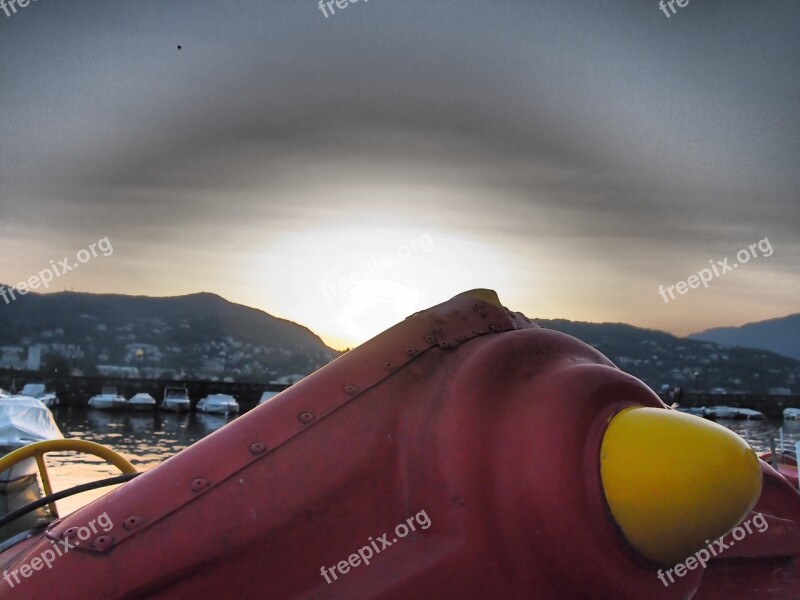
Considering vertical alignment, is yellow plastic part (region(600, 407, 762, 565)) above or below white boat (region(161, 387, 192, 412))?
above

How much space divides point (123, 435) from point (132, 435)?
30.8 inches

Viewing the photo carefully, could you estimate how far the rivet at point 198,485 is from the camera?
8.68 ft

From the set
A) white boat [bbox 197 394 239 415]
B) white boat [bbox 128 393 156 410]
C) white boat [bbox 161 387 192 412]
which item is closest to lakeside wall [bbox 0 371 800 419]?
white boat [bbox 128 393 156 410]

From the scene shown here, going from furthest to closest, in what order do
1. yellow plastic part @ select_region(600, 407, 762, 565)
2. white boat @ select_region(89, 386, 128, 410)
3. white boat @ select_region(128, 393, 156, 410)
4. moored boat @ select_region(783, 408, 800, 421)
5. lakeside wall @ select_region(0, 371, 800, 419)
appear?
moored boat @ select_region(783, 408, 800, 421)
lakeside wall @ select_region(0, 371, 800, 419)
white boat @ select_region(128, 393, 156, 410)
white boat @ select_region(89, 386, 128, 410)
yellow plastic part @ select_region(600, 407, 762, 565)

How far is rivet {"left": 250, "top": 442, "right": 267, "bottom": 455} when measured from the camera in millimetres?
2703

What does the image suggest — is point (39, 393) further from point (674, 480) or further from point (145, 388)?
point (674, 480)

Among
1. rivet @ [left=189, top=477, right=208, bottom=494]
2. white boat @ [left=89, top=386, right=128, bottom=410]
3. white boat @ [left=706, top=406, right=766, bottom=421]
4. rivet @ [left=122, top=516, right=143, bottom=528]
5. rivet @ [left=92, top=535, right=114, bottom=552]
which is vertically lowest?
white boat @ [left=706, top=406, right=766, bottom=421]

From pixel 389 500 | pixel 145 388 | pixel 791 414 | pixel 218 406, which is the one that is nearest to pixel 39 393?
pixel 145 388

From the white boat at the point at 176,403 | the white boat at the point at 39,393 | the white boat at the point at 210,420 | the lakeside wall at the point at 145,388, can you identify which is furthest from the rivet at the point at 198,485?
the lakeside wall at the point at 145,388

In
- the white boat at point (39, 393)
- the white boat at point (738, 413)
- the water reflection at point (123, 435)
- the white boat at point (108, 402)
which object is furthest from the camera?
the white boat at point (738, 413)

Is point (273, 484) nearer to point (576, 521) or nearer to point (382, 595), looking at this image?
point (382, 595)

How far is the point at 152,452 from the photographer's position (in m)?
55.5

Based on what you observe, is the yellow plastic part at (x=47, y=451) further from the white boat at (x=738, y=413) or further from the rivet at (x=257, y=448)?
the white boat at (x=738, y=413)

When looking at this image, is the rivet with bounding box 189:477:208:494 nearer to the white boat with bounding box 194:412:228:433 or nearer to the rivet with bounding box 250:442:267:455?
the rivet with bounding box 250:442:267:455
